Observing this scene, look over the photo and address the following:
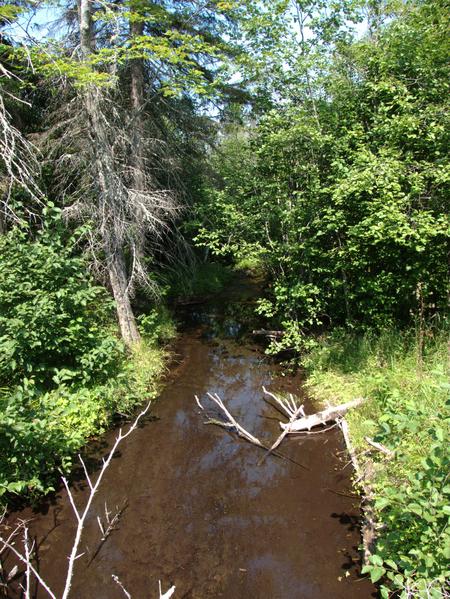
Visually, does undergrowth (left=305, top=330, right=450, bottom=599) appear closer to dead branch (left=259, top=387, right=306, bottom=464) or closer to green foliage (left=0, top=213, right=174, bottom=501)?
dead branch (left=259, top=387, right=306, bottom=464)

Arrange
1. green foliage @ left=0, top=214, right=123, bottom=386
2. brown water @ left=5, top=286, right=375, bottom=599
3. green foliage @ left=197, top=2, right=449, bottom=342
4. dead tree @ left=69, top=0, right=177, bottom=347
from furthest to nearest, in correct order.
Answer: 1. dead tree @ left=69, top=0, right=177, bottom=347
2. green foliage @ left=197, top=2, right=449, bottom=342
3. green foliage @ left=0, top=214, right=123, bottom=386
4. brown water @ left=5, top=286, right=375, bottom=599

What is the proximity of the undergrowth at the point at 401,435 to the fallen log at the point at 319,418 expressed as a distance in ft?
0.76

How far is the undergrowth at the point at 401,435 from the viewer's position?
10.5 ft

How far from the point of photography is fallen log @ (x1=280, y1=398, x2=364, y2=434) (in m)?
7.15

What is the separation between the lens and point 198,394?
916cm

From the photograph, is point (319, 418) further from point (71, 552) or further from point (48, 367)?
point (48, 367)

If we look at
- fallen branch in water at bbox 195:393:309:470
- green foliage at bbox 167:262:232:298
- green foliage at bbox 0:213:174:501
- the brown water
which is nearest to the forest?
green foliage at bbox 0:213:174:501

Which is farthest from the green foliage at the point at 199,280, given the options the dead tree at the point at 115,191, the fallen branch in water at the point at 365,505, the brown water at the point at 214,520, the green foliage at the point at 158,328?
the fallen branch in water at the point at 365,505

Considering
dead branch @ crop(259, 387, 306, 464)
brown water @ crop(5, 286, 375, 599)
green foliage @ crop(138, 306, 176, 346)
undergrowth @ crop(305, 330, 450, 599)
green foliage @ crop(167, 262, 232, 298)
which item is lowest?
brown water @ crop(5, 286, 375, 599)

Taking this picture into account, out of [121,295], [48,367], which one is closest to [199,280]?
[121,295]

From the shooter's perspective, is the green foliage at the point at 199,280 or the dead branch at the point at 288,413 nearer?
the dead branch at the point at 288,413

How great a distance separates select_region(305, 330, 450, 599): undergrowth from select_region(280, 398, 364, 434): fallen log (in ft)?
0.76

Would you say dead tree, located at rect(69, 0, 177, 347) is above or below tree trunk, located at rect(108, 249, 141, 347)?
above

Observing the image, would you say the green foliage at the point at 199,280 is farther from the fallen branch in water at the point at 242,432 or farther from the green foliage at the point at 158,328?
the fallen branch in water at the point at 242,432
